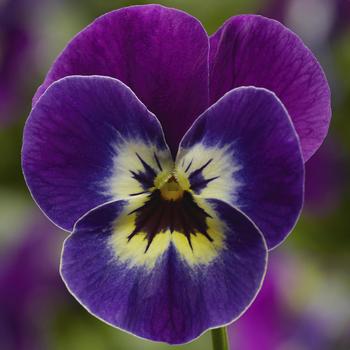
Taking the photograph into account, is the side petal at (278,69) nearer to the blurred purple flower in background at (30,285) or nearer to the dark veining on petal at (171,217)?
the dark veining on petal at (171,217)

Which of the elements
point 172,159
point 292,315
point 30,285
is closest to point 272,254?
point 292,315

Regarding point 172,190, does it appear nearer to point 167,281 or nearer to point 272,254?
point 167,281

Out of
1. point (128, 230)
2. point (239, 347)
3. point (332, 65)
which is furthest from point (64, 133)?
point (332, 65)

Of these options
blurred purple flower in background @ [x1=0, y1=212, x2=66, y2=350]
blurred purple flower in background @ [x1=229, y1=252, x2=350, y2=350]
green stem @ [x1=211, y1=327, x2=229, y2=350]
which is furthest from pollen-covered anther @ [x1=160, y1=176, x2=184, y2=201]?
blurred purple flower in background @ [x1=0, y1=212, x2=66, y2=350]

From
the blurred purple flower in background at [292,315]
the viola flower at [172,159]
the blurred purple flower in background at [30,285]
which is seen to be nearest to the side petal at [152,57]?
the viola flower at [172,159]

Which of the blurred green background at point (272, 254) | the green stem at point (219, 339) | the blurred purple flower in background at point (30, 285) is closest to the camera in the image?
the green stem at point (219, 339)

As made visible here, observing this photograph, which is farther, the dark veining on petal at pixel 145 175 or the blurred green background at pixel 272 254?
the blurred green background at pixel 272 254

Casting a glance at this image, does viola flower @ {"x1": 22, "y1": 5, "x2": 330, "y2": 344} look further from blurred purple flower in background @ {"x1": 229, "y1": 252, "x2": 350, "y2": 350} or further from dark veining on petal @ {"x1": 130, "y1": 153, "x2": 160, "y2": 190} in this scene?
blurred purple flower in background @ {"x1": 229, "y1": 252, "x2": 350, "y2": 350}

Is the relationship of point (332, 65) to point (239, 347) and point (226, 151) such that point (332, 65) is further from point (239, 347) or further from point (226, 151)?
point (226, 151)
